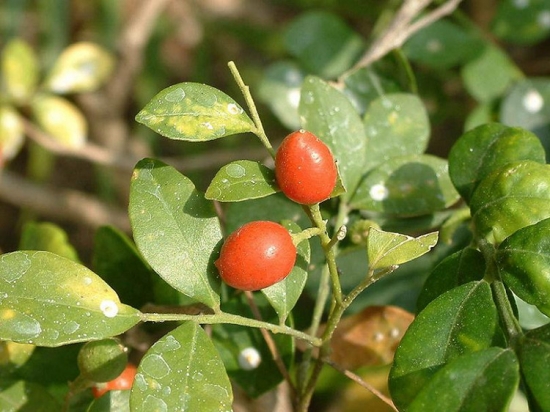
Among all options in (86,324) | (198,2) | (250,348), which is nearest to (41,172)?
(198,2)

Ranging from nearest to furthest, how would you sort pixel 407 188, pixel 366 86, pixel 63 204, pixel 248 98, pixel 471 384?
pixel 471 384 < pixel 248 98 < pixel 407 188 < pixel 366 86 < pixel 63 204

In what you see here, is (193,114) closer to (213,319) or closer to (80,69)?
(213,319)

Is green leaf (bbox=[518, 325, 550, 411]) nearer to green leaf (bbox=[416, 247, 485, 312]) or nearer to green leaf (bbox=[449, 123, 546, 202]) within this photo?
green leaf (bbox=[416, 247, 485, 312])

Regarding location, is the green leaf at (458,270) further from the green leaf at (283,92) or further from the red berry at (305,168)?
the green leaf at (283,92)

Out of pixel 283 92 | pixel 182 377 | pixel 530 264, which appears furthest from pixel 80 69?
pixel 530 264

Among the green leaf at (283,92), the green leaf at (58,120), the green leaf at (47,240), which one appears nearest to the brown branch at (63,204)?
the green leaf at (58,120)

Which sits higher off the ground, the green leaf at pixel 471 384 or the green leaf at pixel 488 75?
the green leaf at pixel 471 384
